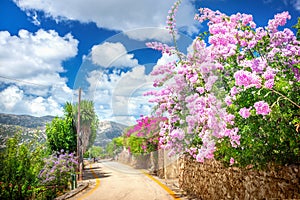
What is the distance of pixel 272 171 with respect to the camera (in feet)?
15.6

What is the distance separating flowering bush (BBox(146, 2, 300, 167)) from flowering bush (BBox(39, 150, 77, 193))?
263 inches

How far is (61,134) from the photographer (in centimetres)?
1962

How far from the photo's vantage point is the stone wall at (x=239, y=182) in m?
4.33

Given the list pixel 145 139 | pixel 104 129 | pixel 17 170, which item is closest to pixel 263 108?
pixel 17 170

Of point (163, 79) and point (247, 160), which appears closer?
point (247, 160)

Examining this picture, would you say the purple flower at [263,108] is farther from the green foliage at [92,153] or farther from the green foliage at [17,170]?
the green foliage at [92,153]

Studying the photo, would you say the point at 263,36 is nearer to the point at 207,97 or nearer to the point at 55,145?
the point at 207,97

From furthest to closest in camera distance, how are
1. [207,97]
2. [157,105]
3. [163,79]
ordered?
1. [157,105]
2. [163,79]
3. [207,97]

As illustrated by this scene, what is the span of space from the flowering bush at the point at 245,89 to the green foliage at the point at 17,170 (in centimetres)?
533

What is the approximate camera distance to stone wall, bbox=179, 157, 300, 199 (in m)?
4.33

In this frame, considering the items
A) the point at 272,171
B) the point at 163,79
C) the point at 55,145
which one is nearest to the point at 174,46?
the point at 163,79

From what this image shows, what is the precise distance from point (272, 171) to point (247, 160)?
68 centimetres

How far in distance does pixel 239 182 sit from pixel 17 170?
740 cm

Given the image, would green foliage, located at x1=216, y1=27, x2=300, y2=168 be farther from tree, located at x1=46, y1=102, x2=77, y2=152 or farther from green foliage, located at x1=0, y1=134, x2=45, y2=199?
tree, located at x1=46, y1=102, x2=77, y2=152
